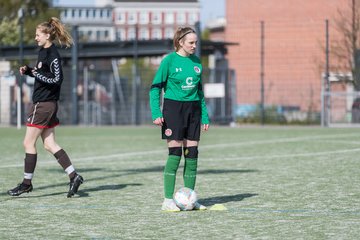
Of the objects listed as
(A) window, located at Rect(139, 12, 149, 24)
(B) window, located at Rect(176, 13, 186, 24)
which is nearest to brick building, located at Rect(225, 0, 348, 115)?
(B) window, located at Rect(176, 13, 186, 24)

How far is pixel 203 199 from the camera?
1045 centimetres

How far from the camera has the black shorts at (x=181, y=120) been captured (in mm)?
9484

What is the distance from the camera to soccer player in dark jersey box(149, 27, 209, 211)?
9484 millimetres

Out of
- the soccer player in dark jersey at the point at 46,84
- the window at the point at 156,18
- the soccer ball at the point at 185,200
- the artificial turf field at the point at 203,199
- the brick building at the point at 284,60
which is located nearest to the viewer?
the artificial turf field at the point at 203,199

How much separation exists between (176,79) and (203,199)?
4.98 feet

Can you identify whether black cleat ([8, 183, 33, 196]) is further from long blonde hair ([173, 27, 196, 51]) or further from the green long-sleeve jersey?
long blonde hair ([173, 27, 196, 51])

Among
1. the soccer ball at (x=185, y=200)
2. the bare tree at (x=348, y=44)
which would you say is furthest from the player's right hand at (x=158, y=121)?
the bare tree at (x=348, y=44)

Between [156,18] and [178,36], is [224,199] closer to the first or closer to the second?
[178,36]

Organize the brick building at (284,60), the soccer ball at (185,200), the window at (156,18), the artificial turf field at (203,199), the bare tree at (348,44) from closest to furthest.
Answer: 1. the artificial turf field at (203,199)
2. the soccer ball at (185,200)
3. the bare tree at (348,44)
4. the brick building at (284,60)
5. the window at (156,18)

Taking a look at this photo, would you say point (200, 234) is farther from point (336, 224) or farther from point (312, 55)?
point (312, 55)

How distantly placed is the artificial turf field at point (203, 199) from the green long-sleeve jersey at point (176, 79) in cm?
106

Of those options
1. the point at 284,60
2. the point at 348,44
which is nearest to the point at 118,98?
the point at 284,60

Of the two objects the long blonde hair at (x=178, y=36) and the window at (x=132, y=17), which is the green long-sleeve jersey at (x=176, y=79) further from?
the window at (x=132, y=17)

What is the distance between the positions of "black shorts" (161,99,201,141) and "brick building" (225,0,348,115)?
29.2 m
